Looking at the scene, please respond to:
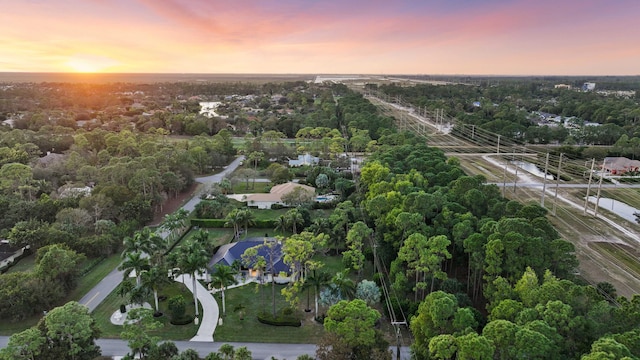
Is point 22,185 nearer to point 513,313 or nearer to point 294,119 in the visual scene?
point 513,313

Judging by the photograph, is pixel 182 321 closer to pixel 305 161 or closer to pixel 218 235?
pixel 218 235

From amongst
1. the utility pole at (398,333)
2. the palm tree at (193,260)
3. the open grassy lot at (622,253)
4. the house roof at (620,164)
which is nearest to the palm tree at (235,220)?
the palm tree at (193,260)

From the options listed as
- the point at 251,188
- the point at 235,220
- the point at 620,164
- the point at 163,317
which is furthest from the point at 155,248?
the point at 620,164

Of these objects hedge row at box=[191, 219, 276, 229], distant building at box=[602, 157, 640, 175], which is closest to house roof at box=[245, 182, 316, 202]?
hedge row at box=[191, 219, 276, 229]

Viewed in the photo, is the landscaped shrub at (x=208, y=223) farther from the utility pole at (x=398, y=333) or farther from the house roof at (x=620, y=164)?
the house roof at (x=620, y=164)

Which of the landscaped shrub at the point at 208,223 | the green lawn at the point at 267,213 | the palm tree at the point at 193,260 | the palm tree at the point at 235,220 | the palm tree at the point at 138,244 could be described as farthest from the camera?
the green lawn at the point at 267,213
